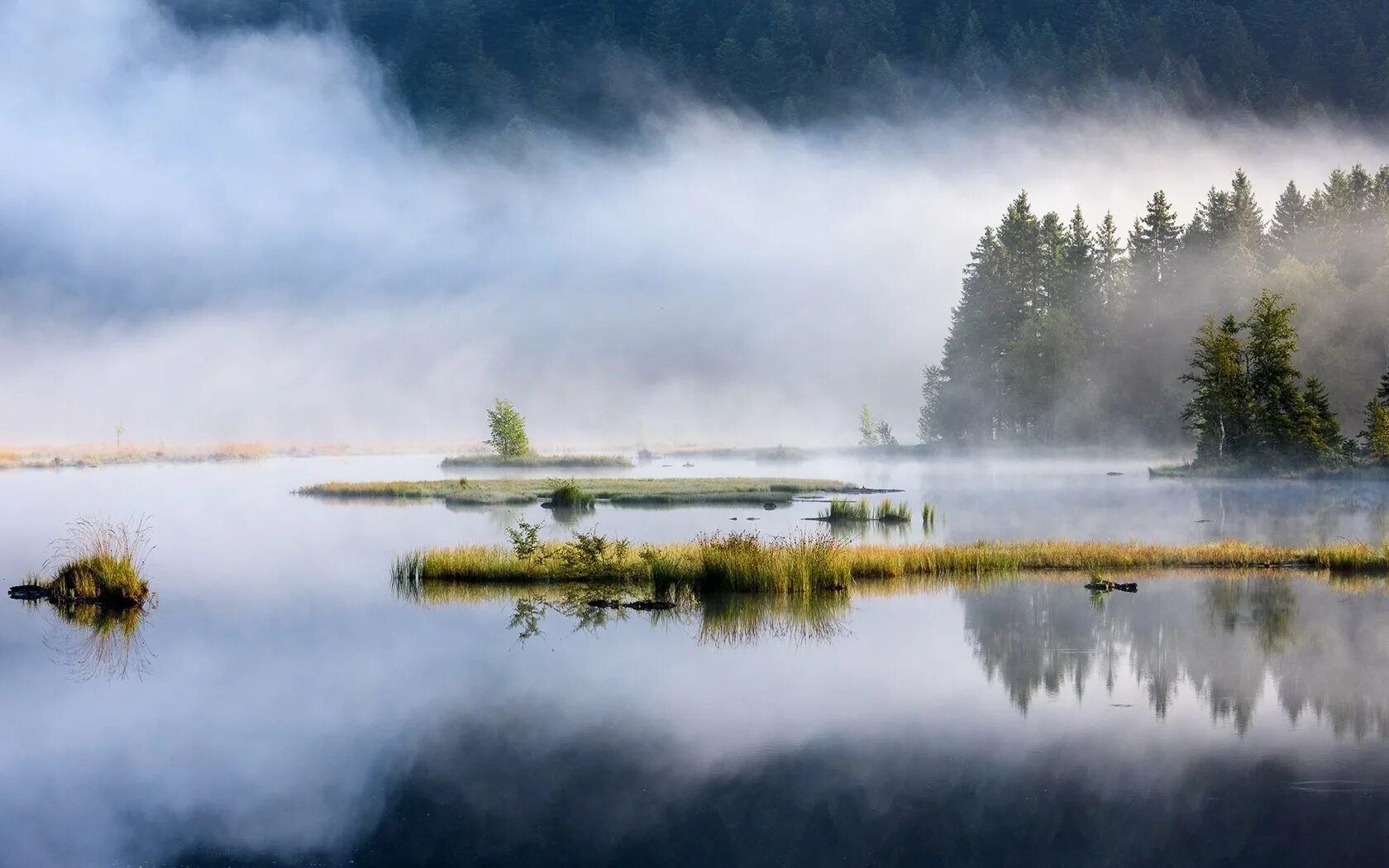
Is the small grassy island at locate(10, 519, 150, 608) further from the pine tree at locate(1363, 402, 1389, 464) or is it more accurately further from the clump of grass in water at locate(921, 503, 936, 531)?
the pine tree at locate(1363, 402, 1389, 464)

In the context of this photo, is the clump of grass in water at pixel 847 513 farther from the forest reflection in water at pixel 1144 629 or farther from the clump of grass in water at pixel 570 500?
the forest reflection in water at pixel 1144 629

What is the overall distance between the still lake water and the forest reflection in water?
0.12 m

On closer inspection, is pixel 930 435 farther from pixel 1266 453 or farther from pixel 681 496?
pixel 681 496

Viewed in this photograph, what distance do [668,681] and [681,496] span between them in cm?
4541

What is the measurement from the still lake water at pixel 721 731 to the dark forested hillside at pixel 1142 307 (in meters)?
→ 65.7

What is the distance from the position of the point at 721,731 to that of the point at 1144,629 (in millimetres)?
11282

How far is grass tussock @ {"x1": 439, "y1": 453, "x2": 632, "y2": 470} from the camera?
104250 mm

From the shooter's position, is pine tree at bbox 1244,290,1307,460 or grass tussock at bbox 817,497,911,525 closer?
grass tussock at bbox 817,497,911,525

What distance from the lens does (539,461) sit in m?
105

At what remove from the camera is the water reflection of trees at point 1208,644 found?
20.0 m

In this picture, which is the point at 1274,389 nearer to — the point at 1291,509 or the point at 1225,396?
the point at 1225,396

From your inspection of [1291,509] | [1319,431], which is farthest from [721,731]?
[1319,431]

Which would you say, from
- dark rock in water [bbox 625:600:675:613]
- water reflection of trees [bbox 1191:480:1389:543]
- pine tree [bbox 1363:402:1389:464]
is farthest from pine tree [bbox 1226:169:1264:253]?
dark rock in water [bbox 625:600:675:613]

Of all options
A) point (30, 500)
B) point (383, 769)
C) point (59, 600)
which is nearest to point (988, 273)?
point (30, 500)
